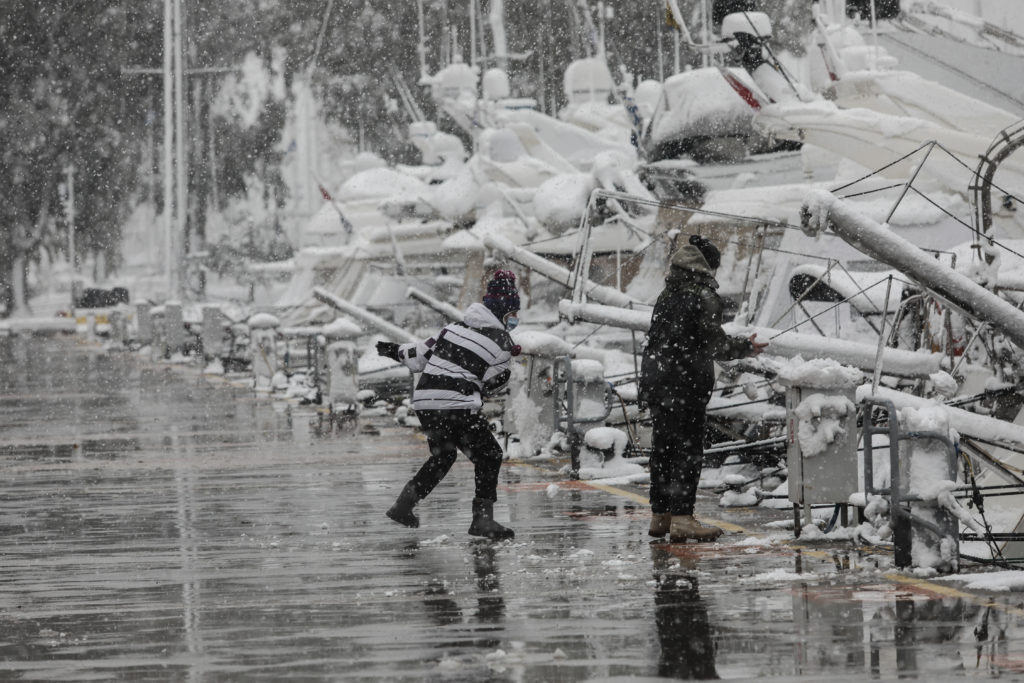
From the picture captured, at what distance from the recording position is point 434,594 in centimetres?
997

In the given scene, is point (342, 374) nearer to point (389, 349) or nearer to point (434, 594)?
point (389, 349)

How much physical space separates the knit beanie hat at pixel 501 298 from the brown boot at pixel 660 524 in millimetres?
1680

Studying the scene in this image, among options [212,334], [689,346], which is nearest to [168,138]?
[212,334]

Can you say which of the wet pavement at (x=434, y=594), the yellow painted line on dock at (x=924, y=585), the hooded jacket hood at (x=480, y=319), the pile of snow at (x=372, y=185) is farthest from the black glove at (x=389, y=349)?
the pile of snow at (x=372, y=185)

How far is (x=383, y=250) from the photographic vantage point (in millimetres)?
39000

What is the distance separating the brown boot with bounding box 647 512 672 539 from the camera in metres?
11.9

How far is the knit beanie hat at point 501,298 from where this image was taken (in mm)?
12508

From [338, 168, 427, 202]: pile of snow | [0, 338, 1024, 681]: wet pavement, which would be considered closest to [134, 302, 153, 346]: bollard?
[338, 168, 427, 202]: pile of snow

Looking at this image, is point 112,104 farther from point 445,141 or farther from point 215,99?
point 445,141

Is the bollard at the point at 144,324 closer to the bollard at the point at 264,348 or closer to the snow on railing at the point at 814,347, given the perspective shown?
the bollard at the point at 264,348

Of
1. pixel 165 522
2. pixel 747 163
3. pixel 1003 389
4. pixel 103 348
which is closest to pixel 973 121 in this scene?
pixel 747 163

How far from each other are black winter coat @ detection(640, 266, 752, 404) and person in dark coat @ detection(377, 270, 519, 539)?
114cm

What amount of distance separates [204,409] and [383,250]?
1062 centimetres

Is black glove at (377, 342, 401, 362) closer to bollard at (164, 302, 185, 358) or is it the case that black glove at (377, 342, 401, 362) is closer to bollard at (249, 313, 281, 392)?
bollard at (249, 313, 281, 392)
